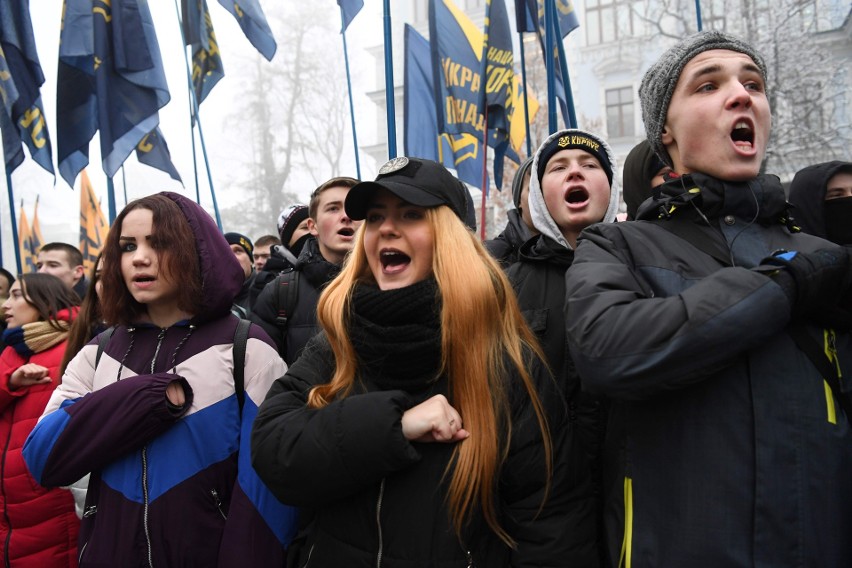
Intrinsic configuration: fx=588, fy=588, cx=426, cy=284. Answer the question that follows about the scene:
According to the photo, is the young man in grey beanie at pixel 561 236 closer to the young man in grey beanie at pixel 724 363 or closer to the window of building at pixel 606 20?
the young man in grey beanie at pixel 724 363

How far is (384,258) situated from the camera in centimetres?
194

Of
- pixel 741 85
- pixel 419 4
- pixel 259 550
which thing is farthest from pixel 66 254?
pixel 419 4

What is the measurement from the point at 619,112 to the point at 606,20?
4568 mm

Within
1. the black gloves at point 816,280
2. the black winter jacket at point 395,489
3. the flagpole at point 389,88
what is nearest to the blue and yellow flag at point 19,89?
the flagpole at point 389,88

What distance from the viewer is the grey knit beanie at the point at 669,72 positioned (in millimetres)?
1626

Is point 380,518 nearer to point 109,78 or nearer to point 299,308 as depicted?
point 299,308

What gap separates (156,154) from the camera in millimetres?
7250

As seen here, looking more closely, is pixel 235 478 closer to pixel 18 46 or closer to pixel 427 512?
Answer: pixel 427 512

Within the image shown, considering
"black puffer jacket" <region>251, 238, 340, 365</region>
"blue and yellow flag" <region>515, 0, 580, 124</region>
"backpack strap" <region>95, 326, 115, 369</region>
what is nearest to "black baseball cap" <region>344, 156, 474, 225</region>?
"backpack strap" <region>95, 326, 115, 369</region>

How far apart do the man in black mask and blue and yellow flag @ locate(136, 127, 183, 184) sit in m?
6.52

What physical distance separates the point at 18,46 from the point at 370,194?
608cm

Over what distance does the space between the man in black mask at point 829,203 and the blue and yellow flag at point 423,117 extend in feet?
12.4

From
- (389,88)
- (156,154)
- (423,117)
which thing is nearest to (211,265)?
(389,88)

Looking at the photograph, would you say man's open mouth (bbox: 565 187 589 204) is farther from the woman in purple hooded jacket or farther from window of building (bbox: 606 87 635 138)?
window of building (bbox: 606 87 635 138)
